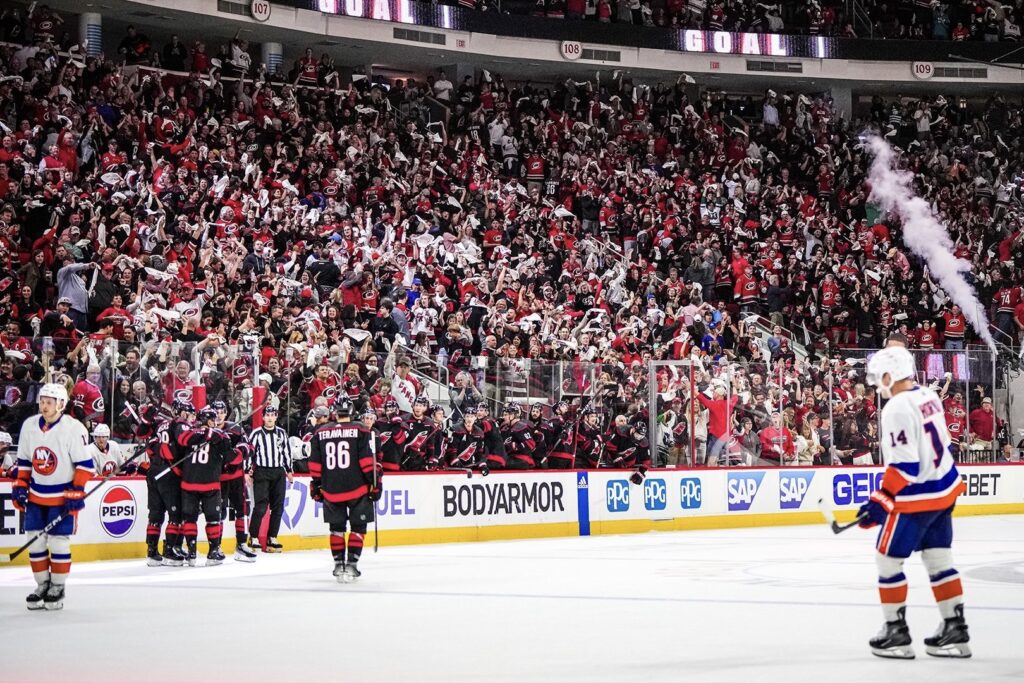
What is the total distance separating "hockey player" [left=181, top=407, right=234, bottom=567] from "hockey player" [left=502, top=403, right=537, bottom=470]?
469cm

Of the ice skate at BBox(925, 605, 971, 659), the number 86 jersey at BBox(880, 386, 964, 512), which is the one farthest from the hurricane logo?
the ice skate at BBox(925, 605, 971, 659)

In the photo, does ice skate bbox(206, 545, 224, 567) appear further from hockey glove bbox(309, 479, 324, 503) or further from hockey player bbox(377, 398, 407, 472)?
hockey glove bbox(309, 479, 324, 503)

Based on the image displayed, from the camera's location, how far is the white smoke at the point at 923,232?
2834 centimetres

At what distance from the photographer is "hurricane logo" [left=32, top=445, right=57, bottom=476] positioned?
1067 cm

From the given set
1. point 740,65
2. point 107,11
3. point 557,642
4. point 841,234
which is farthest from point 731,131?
point 557,642

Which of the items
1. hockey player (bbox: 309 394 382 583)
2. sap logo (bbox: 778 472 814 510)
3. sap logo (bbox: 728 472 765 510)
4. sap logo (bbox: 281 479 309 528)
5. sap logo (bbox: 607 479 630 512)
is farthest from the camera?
sap logo (bbox: 778 472 814 510)

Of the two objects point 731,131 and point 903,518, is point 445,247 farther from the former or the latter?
point 903,518

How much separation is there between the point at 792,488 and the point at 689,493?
194 cm

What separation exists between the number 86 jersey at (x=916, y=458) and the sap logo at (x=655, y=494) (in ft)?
39.2

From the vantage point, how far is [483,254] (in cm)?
2475

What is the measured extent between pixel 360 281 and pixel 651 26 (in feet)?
49.4

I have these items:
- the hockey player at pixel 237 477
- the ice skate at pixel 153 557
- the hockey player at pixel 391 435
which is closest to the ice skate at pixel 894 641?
the hockey player at pixel 391 435

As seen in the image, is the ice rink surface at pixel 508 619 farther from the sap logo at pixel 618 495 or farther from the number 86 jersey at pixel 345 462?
the sap logo at pixel 618 495

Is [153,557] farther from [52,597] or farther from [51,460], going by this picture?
[51,460]
